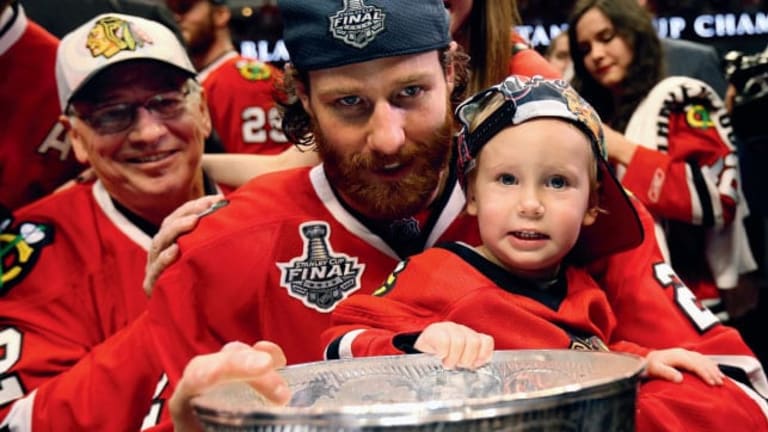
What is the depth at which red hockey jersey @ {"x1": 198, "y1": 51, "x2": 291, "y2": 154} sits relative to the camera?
10.5ft

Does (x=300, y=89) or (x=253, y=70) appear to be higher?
(x=300, y=89)

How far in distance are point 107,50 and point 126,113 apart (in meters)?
0.12

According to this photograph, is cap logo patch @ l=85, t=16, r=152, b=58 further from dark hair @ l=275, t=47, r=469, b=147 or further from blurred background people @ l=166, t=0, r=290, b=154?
blurred background people @ l=166, t=0, r=290, b=154

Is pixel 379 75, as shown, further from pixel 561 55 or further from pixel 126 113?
pixel 561 55

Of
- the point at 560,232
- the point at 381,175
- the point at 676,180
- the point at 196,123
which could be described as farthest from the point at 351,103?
the point at 676,180

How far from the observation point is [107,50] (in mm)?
2094

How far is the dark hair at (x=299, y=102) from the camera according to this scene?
1697mm

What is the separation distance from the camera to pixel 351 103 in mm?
1502

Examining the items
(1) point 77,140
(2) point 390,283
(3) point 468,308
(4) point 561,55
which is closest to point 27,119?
(1) point 77,140

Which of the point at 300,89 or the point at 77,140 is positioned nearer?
the point at 300,89

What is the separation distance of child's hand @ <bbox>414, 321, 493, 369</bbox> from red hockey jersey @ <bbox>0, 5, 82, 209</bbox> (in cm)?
150

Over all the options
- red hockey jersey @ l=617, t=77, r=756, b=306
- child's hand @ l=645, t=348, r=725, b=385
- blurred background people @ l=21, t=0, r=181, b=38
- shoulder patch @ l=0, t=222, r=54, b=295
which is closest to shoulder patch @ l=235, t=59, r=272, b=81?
blurred background people @ l=21, t=0, r=181, b=38

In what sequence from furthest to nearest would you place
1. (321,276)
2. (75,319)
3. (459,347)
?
(75,319) < (321,276) < (459,347)

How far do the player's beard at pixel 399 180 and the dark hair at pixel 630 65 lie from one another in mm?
1510
